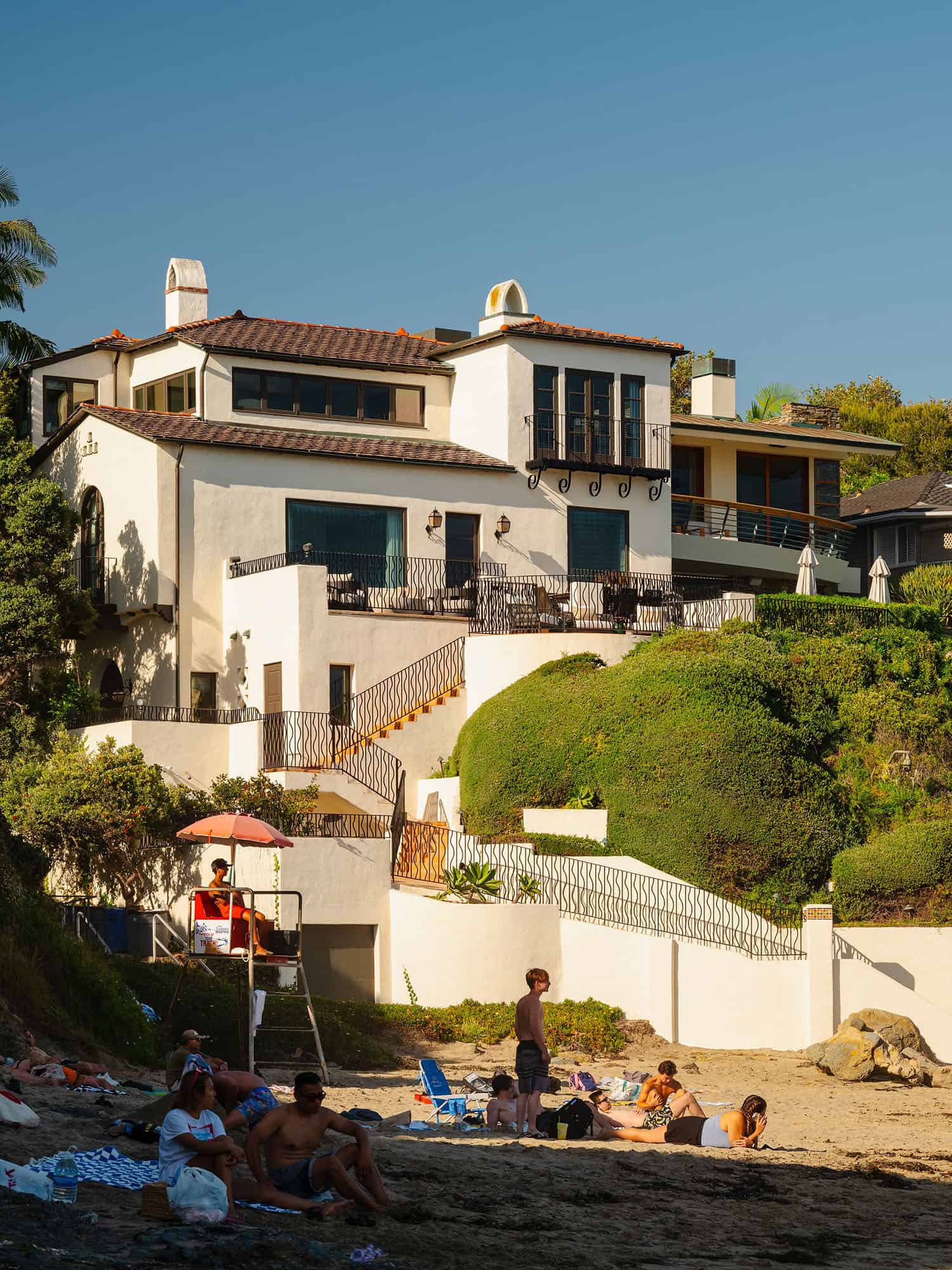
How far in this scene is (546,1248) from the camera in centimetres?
1277

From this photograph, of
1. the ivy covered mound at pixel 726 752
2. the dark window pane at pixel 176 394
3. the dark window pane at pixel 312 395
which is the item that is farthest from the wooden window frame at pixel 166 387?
the ivy covered mound at pixel 726 752

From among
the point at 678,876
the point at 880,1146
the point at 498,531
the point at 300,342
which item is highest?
the point at 300,342

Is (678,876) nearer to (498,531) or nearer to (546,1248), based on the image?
(498,531)

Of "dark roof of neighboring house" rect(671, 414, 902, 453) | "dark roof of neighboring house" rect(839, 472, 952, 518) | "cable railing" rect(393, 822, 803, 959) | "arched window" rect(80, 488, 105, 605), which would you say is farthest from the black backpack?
"dark roof of neighboring house" rect(839, 472, 952, 518)

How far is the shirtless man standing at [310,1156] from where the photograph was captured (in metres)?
13.2

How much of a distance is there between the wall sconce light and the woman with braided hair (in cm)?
2041

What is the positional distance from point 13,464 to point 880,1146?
71.6 feet

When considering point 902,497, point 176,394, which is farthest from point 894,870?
point 902,497

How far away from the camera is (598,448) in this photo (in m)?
40.0

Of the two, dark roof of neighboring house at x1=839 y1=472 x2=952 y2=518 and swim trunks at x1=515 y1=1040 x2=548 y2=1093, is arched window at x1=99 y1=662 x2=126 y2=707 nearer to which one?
swim trunks at x1=515 y1=1040 x2=548 y2=1093

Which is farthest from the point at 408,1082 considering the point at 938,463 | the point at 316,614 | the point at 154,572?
the point at 938,463

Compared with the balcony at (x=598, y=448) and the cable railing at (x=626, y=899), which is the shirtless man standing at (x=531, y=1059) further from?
the balcony at (x=598, y=448)

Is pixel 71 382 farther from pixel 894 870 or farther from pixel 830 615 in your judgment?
pixel 894 870

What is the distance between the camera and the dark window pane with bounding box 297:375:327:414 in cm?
3897
